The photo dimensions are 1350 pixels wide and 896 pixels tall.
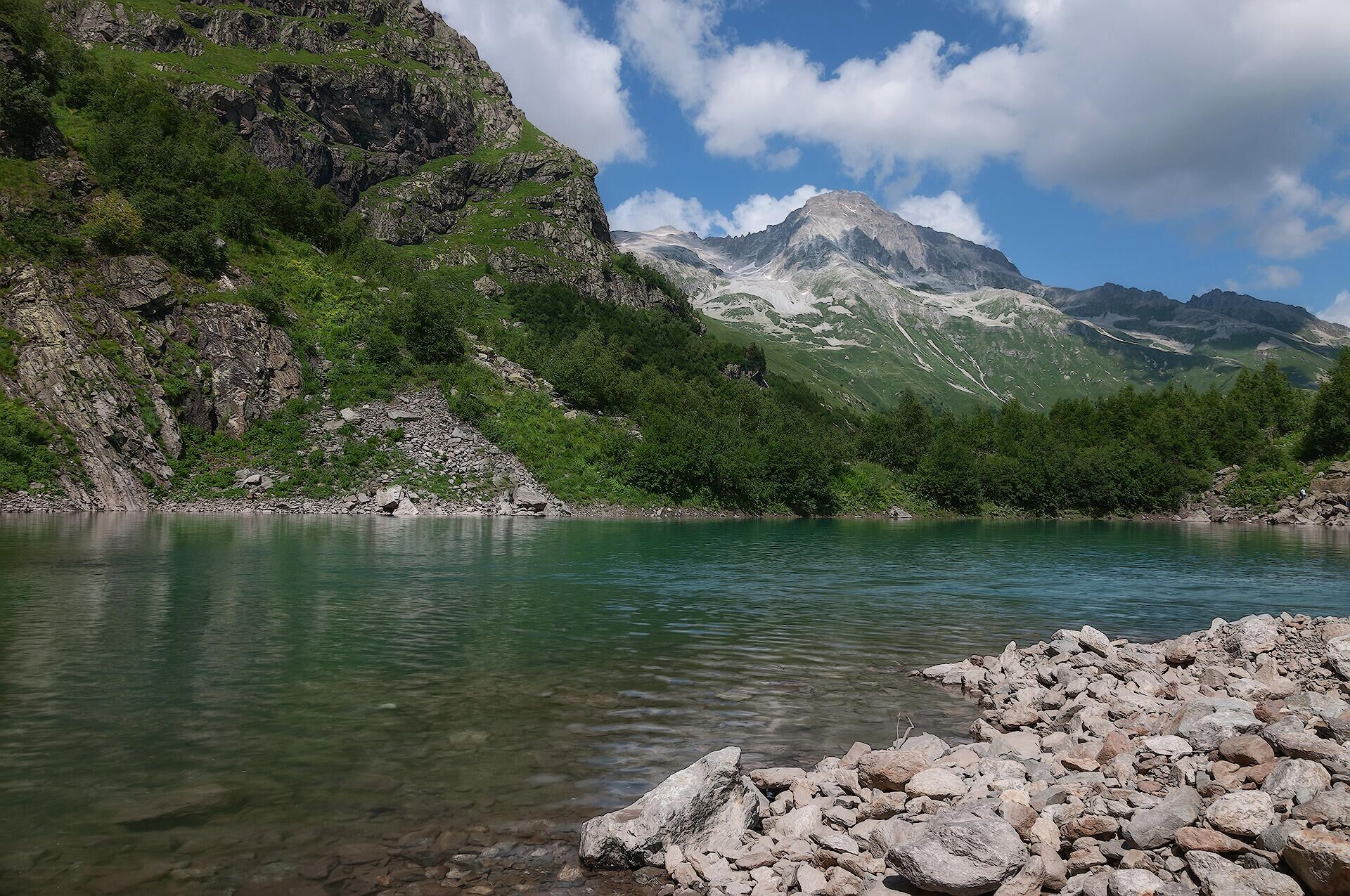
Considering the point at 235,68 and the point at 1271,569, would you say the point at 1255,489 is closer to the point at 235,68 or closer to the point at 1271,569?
the point at 1271,569

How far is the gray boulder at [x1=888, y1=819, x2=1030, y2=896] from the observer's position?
733 cm

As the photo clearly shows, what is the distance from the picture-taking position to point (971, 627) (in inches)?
975

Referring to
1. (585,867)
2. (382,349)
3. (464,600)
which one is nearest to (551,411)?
(382,349)

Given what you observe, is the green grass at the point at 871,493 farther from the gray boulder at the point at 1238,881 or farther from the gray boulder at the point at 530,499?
the gray boulder at the point at 1238,881

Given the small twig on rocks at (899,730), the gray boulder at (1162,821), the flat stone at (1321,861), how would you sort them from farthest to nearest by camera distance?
the small twig on rocks at (899,730) < the gray boulder at (1162,821) < the flat stone at (1321,861)

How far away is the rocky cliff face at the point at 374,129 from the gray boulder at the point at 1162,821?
542ft

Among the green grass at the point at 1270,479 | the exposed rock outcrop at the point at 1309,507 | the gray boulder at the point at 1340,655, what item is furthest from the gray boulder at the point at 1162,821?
the green grass at the point at 1270,479

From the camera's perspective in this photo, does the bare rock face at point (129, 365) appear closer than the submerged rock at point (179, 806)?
No

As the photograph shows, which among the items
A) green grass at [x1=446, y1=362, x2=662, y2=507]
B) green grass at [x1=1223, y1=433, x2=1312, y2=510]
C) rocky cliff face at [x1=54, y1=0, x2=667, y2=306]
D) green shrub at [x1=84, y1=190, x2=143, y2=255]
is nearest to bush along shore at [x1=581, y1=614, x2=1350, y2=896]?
green grass at [x1=446, y1=362, x2=662, y2=507]

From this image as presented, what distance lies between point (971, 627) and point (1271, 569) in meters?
32.5

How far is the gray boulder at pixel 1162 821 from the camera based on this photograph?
771 cm

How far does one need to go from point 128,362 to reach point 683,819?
76.4 m

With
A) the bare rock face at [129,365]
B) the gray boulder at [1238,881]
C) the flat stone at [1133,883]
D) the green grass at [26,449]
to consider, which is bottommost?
the flat stone at [1133,883]

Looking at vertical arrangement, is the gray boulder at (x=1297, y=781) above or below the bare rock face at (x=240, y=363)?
below
